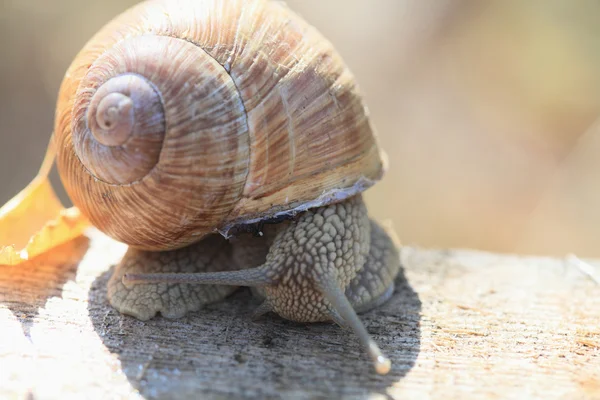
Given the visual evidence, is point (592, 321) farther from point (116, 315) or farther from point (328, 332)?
point (116, 315)

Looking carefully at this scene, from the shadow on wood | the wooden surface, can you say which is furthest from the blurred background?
the shadow on wood

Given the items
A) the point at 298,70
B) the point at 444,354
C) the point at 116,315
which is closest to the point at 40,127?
the point at 116,315

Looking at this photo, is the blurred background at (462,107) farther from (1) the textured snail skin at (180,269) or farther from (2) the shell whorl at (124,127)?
(2) the shell whorl at (124,127)

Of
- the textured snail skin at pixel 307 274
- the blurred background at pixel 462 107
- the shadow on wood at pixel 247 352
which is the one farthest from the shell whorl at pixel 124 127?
the blurred background at pixel 462 107

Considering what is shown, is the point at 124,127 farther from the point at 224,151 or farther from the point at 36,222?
the point at 36,222

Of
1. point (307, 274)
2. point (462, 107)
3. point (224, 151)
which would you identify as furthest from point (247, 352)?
point (462, 107)

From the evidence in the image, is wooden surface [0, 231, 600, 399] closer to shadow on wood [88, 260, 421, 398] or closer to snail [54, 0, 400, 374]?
shadow on wood [88, 260, 421, 398]
